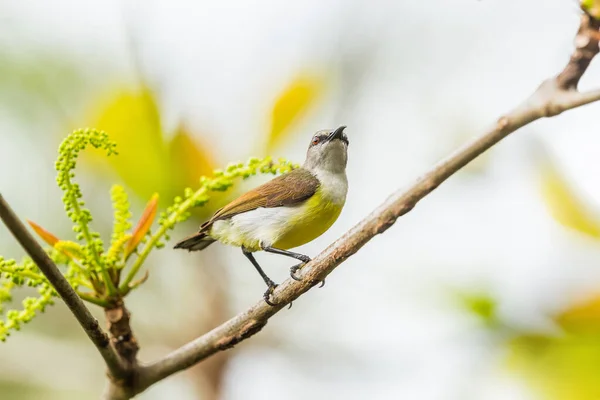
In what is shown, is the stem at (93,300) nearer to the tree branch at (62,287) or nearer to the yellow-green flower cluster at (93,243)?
the yellow-green flower cluster at (93,243)

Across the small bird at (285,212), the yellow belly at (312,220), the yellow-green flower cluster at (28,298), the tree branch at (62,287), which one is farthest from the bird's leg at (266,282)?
the yellow-green flower cluster at (28,298)

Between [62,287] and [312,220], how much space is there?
114cm

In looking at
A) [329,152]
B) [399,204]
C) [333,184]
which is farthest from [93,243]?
[329,152]

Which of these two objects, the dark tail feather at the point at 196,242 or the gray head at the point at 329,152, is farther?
the gray head at the point at 329,152

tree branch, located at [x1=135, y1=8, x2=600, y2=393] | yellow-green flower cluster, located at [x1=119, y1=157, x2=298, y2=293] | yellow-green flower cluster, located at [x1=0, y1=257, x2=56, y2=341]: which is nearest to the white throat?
yellow-green flower cluster, located at [x1=119, y1=157, x2=298, y2=293]

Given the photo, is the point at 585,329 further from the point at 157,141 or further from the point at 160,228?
the point at 157,141

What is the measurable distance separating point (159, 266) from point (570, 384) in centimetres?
236

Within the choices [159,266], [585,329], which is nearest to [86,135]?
[585,329]

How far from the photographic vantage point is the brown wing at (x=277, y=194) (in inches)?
99.3

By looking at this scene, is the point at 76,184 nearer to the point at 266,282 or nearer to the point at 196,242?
the point at 266,282

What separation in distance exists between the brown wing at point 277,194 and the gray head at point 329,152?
0.23 feet

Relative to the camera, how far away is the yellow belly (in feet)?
7.86

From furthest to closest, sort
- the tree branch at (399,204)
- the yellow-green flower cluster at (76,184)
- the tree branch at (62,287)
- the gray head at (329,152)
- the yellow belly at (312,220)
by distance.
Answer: the gray head at (329,152), the yellow belly at (312,220), the yellow-green flower cluster at (76,184), the tree branch at (62,287), the tree branch at (399,204)

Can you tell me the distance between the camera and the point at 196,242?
8.63ft
